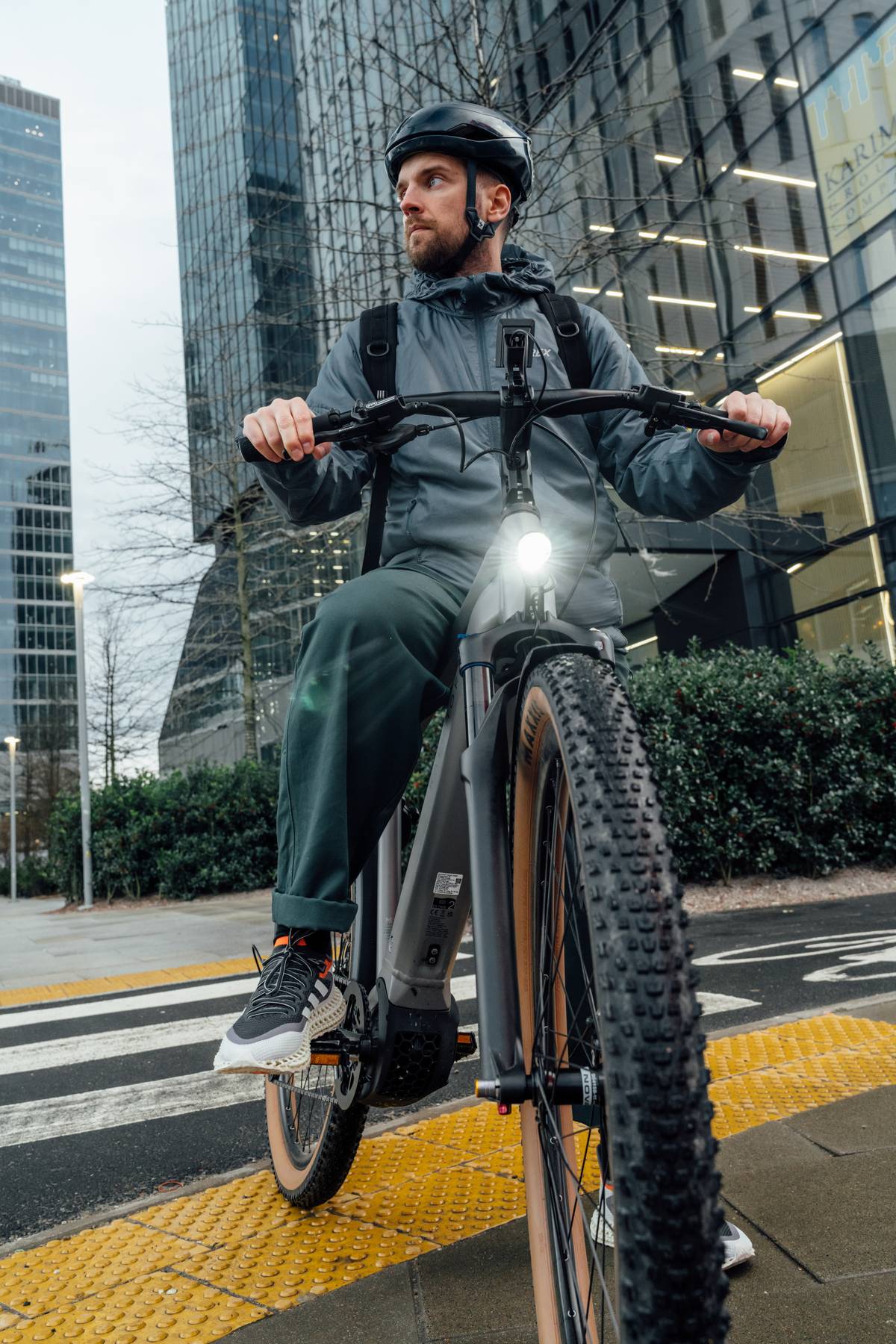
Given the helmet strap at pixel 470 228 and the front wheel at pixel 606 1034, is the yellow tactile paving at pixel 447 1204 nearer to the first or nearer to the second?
the front wheel at pixel 606 1034

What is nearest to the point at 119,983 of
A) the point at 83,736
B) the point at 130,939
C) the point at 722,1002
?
the point at 130,939

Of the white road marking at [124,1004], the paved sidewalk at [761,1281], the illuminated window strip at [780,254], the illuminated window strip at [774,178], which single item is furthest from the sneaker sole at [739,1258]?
the illuminated window strip at [774,178]

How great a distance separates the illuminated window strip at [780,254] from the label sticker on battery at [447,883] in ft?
56.0

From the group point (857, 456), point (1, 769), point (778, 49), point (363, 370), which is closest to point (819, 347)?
point (857, 456)

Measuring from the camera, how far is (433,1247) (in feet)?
7.14

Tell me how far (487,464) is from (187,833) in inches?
558

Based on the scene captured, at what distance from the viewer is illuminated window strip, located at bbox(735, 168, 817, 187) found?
1694 cm

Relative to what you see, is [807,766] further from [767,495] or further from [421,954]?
[767,495]

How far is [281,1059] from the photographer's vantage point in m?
1.68

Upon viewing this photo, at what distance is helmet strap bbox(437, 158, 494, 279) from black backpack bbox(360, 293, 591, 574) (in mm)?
153

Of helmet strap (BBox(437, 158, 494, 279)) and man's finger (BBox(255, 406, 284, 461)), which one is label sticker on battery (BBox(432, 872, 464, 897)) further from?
helmet strap (BBox(437, 158, 494, 279))

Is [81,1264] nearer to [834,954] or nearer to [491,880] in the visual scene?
[491,880]

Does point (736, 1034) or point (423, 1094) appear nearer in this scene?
point (423, 1094)

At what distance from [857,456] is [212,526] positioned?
36.1 feet
